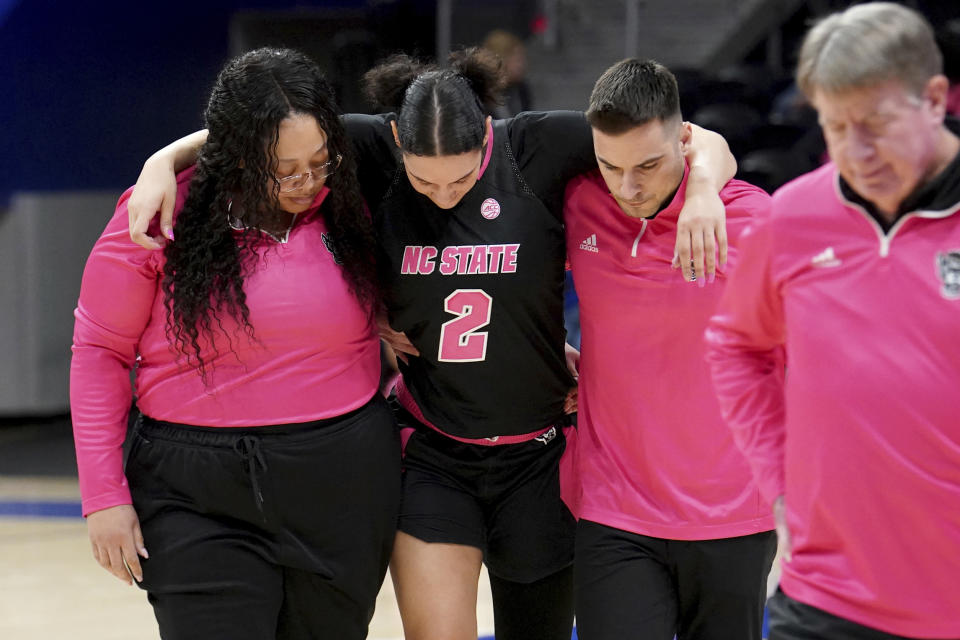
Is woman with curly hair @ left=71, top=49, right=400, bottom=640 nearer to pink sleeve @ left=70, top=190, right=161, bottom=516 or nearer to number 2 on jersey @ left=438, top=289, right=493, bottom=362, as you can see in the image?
pink sleeve @ left=70, top=190, right=161, bottom=516

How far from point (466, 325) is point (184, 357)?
649mm

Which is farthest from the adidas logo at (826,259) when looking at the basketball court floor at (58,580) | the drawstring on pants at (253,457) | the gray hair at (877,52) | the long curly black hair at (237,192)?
the basketball court floor at (58,580)

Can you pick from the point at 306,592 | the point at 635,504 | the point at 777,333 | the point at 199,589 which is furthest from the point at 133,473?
the point at 777,333

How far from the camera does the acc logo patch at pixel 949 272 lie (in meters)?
1.70

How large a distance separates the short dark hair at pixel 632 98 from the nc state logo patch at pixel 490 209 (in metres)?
0.34

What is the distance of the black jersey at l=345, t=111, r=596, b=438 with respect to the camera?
271 centimetres

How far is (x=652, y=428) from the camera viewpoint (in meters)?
2.59

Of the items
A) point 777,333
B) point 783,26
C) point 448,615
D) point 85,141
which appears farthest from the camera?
point 783,26

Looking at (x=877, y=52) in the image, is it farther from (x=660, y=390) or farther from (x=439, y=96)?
(x=439, y=96)

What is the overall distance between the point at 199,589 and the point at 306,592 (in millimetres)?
264

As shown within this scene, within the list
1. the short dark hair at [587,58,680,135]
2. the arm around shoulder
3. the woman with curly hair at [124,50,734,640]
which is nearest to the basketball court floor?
the woman with curly hair at [124,50,734,640]

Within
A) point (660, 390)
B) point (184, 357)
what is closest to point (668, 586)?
point (660, 390)

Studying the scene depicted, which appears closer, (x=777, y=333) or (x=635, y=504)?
(x=777, y=333)

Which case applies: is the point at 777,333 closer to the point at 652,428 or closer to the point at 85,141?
the point at 652,428
